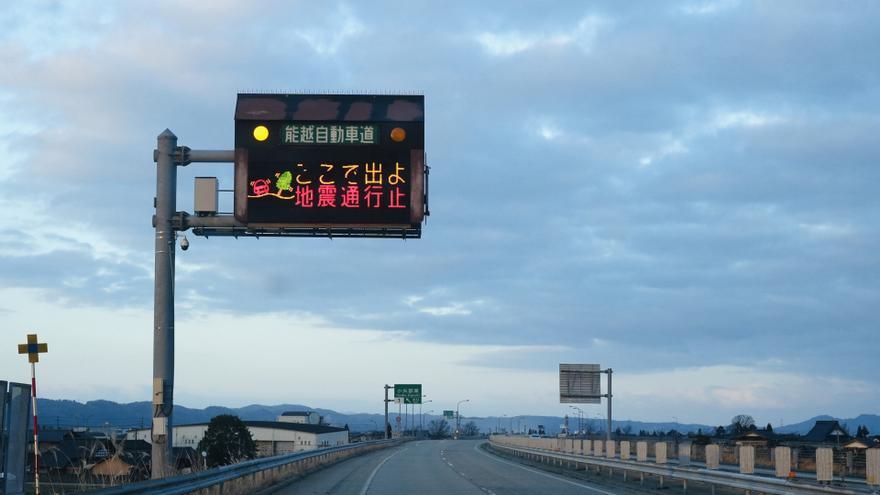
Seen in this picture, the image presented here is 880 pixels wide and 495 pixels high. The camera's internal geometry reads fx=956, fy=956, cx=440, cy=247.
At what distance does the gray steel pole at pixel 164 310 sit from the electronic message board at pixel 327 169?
5.29 ft

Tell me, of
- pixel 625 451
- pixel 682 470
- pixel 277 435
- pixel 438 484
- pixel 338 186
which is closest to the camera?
pixel 338 186

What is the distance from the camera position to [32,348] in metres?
18.9

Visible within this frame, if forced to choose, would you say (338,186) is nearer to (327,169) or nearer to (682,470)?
(327,169)

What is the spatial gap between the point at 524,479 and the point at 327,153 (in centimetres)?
1681

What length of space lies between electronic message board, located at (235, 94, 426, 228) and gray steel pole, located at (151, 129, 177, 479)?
161cm

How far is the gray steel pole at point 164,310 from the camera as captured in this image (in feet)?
72.9

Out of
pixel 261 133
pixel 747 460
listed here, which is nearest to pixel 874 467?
pixel 747 460

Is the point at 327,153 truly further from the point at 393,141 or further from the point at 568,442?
the point at 568,442

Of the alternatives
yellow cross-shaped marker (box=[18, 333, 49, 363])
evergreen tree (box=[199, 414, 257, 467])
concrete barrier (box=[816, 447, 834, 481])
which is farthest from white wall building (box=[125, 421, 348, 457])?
concrete barrier (box=[816, 447, 834, 481])

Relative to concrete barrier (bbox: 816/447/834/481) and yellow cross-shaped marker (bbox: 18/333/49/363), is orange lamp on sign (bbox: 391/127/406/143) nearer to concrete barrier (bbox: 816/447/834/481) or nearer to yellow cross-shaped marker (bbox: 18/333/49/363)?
yellow cross-shaped marker (bbox: 18/333/49/363)

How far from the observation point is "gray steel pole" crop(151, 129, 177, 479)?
22.2 m

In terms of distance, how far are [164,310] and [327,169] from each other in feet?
16.8

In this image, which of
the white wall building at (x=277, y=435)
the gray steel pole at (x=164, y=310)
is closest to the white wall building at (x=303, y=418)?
the white wall building at (x=277, y=435)

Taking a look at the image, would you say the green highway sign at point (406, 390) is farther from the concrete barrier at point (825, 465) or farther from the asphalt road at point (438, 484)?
the concrete barrier at point (825, 465)
